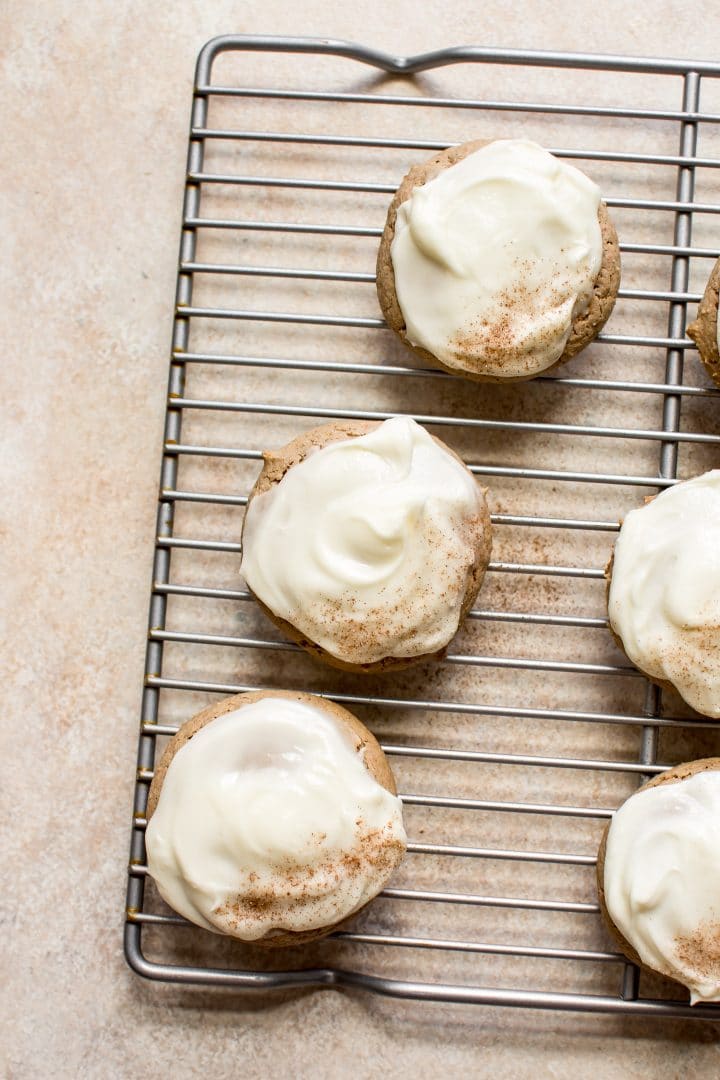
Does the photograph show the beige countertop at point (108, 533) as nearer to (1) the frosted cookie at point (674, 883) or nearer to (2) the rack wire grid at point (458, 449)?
(2) the rack wire grid at point (458, 449)

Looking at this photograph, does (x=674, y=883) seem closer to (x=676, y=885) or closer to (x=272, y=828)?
(x=676, y=885)

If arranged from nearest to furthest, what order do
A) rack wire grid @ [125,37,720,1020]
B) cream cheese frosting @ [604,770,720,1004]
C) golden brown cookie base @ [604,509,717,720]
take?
cream cheese frosting @ [604,770,720,1004], golden brown cookie base @ [604,509,717,720], rack wire grid @ [125,37,720,1020]

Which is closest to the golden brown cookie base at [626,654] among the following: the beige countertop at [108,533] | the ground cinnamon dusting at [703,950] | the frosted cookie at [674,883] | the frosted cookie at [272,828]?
the frosted cookie at [674,883]

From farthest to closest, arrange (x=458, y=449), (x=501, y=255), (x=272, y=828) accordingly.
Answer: (x=458, y=449) → (x=501, y=255) → (x=272, y=828)

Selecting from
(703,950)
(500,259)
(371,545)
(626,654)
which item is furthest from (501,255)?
(703,950)

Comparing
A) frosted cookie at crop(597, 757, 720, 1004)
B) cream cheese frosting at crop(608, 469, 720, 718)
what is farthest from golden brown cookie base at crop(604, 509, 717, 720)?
frosted cookie at crop(597, 757, 720, 1004)

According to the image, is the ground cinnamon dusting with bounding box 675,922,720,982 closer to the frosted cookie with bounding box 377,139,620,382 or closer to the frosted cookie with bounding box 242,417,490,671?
the frosted cookie with bounding box 242,417,490,671

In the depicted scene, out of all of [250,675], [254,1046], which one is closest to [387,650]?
[250,675]
